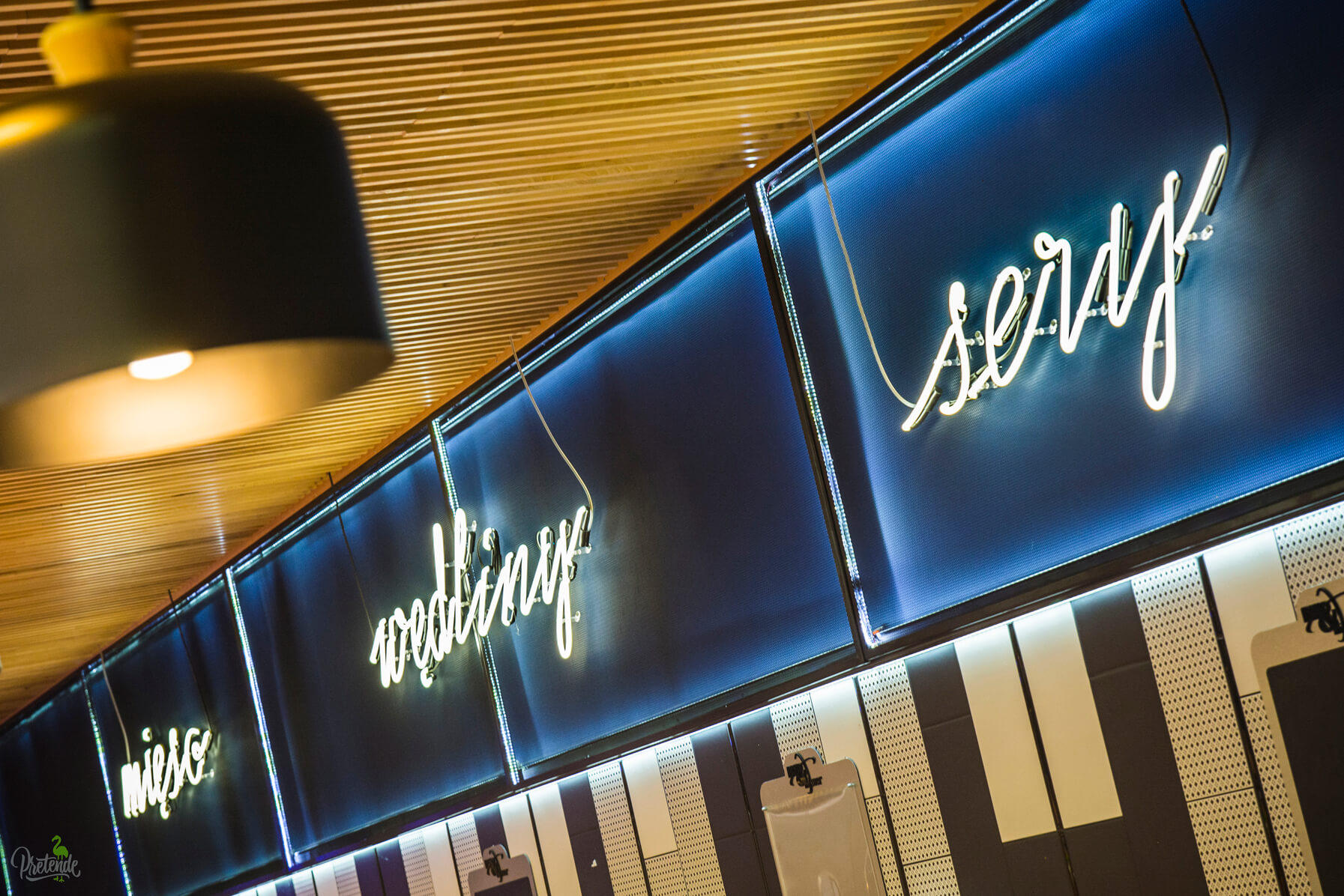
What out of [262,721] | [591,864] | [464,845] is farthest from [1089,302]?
[262,721]

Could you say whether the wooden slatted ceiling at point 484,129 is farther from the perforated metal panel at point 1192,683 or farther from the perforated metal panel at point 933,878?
the perforated metal panel at point 933,878

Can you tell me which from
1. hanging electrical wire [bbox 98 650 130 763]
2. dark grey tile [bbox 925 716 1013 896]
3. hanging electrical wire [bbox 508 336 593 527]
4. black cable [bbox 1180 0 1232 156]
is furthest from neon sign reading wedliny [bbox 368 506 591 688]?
hanging electrical wire [bbox 98 650 130 763]

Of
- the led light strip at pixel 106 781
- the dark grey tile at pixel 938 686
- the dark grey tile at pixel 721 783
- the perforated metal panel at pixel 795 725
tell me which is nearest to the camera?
the dark grey tile at pixel 938 686

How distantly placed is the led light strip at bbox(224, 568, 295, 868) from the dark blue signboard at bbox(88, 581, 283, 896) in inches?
1.9

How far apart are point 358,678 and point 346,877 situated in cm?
143

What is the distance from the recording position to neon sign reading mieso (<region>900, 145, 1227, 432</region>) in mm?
4082

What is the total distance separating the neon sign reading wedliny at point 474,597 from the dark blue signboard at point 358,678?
4.8 inches

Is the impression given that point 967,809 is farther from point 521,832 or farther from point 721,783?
point 521,832

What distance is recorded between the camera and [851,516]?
17.3 feet

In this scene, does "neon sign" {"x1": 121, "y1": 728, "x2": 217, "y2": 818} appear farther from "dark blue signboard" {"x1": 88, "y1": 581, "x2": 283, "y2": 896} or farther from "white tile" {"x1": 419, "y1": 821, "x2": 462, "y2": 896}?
"white tile" {"x1": 419, "y1": 821, "x2": 462, "y2": 896}

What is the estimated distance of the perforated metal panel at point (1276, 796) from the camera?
12.7 ft

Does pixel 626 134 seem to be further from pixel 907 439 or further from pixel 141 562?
pixel 141 562

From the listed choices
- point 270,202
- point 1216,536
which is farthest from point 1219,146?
point 270,202

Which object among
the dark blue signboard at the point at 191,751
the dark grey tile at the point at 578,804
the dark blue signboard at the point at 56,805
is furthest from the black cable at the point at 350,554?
the dark blue signboard at the point at 56,805
